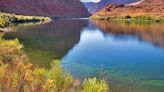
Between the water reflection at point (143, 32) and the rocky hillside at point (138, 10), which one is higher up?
the rocky hillside at point (138, 10)

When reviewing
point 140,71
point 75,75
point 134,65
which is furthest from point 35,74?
point 134,65

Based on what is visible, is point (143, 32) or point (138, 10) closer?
point (143, 32)

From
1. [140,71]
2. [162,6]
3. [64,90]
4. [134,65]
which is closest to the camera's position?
[64,90]

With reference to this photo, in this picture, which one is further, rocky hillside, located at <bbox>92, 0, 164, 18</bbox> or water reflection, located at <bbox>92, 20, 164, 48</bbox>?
rocky hillside, located at <bbox>92, 0, 164, 18</bbox>

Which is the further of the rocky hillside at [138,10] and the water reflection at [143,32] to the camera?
the rocky hillside at [138,10]

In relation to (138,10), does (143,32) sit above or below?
below

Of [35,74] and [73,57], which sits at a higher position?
[35,74]

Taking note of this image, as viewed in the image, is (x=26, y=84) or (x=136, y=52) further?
(x=136, y=52)

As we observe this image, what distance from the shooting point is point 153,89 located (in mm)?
18734

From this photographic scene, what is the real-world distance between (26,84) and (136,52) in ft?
80.3

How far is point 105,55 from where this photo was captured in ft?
107

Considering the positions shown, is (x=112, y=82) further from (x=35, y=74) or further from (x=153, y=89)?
(x=35, y=74)

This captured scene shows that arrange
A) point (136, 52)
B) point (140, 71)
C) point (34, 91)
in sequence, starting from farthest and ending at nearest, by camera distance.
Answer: point (136, 52) → point (140, 71) → point (34, 91)

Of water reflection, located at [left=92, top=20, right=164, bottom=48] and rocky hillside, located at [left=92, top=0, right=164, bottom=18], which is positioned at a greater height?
rocky hillside, located at [left=92, top=0, right=164, bottom=18]
